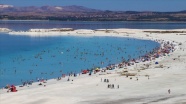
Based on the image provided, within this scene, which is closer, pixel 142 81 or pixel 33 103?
pixel 33 103

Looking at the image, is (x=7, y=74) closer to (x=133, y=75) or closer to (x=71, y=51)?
(x=133, y=75)

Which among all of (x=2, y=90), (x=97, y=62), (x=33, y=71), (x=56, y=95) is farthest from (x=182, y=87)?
(x=97, y=62)

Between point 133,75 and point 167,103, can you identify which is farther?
point 133,75

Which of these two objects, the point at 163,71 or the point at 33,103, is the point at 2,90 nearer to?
the point at 33,103

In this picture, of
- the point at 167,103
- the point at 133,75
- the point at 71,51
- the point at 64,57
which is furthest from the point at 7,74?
the point at 71,51

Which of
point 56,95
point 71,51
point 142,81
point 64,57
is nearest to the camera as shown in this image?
point 56,95

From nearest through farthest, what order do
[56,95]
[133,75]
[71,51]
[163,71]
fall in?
[56,95]
[133,75]
[163,71]
[71,51]

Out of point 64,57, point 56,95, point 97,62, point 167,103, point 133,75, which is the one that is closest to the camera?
point 167,103

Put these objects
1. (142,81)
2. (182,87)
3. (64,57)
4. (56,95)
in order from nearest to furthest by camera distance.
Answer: (56,95)
(182,87)
(142,81)
(64,57)
